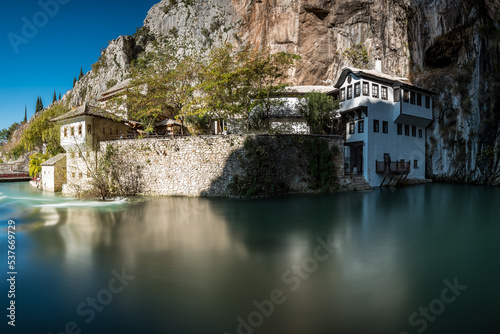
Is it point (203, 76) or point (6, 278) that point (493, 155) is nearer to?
point (203, 76)

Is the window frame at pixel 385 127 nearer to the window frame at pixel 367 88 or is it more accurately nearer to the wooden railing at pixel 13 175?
the window frame at pixel 367 88

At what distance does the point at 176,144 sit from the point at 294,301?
15122 millimetres

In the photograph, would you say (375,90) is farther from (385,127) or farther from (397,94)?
(385,127)

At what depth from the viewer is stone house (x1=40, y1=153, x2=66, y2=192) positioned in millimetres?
24425

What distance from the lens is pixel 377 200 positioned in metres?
16.5

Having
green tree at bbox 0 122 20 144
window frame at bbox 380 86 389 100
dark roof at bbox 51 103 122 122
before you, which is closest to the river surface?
dark roof at bbox 51 103 122 122

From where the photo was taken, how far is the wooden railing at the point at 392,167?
22500 millimetres

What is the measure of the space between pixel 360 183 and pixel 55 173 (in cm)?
2591

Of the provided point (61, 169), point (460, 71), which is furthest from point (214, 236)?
point (460, 71)
